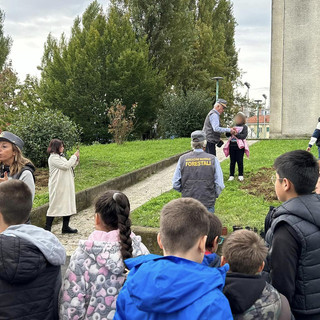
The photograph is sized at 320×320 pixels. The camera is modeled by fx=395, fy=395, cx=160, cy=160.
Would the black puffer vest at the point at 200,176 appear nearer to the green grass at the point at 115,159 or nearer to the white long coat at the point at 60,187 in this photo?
the white long coat at the point at 60,187

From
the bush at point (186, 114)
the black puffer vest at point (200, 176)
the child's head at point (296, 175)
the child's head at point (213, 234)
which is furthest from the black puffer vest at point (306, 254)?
the bush at point (186, 114)

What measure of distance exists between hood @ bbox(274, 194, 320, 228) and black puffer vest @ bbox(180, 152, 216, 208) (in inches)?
112

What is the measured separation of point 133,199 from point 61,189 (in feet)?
9.14

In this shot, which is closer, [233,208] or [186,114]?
[233,208]

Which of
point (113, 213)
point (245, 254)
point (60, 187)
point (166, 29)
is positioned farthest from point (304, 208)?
point (166, 29)

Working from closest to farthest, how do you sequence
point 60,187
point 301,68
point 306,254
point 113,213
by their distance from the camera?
point 306,254 < point 113,213 < point 60,187 < point 301,68

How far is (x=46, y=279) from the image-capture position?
2428mm

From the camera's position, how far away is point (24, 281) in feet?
7.66

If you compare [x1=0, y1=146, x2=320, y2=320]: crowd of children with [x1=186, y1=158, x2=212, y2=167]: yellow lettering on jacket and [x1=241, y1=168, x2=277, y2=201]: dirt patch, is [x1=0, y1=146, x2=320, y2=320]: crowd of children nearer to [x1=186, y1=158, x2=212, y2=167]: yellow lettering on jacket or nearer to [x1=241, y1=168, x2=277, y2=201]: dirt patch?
[x1=186, y1=158, x2=212, y2=167]: yellow lettering on jacket

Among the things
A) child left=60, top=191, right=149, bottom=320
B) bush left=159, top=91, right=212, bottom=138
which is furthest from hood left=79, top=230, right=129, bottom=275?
bush left=159, top=91, right=212, bottom=138

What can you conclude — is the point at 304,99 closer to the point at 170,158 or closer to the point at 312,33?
the point at 312,33

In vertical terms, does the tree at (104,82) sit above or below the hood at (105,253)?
above

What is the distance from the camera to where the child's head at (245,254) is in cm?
224

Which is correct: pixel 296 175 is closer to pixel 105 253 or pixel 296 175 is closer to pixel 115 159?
pixel 105 253
